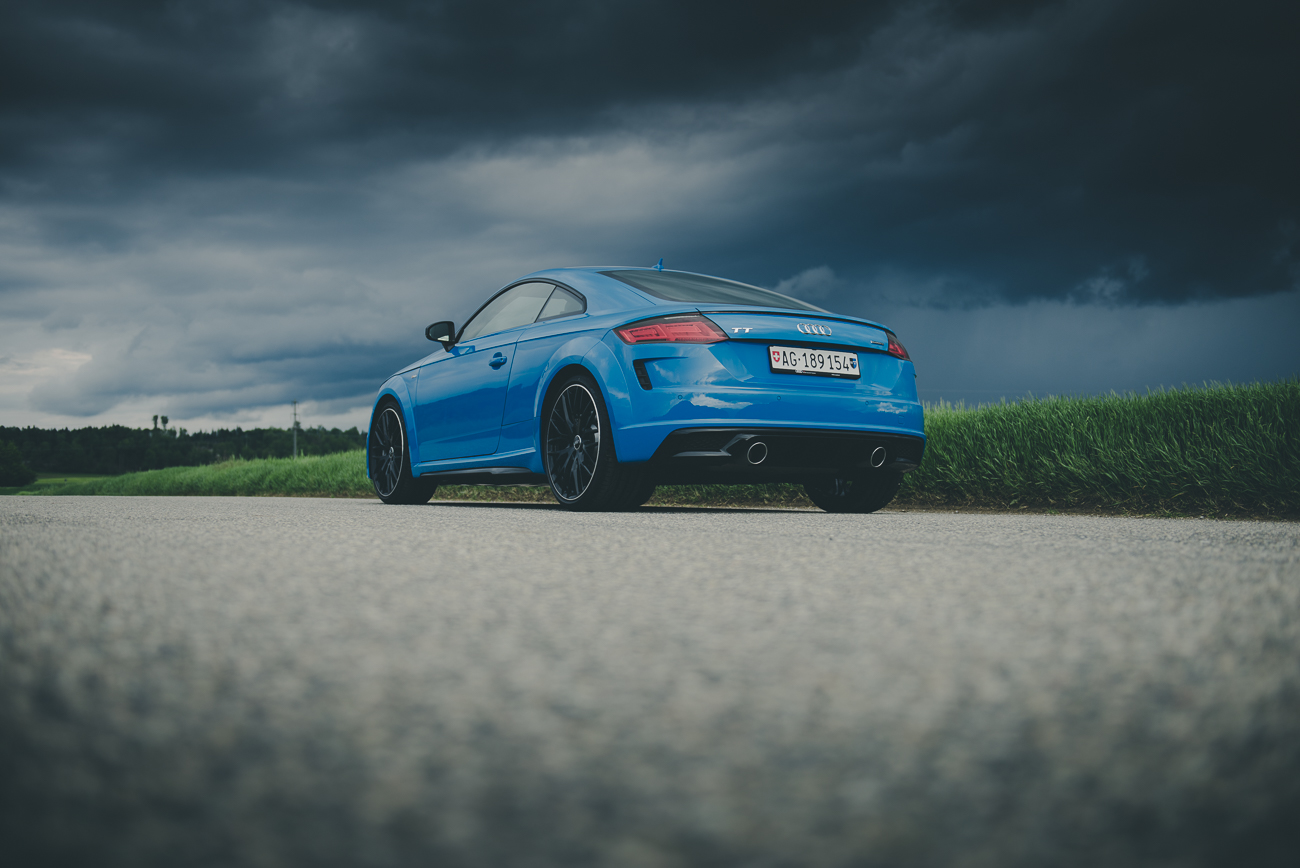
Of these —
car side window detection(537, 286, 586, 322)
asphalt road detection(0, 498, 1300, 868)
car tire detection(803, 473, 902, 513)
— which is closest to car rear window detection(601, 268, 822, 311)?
car side window detection(537, 286, 586, 322)

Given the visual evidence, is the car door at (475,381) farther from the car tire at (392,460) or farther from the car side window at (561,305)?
the car tire at (392,460)

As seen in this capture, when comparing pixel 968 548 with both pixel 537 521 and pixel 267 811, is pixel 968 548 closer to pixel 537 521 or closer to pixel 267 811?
pixel 537 521

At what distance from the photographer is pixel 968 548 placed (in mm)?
3928

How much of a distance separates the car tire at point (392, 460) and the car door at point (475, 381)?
1.48ft

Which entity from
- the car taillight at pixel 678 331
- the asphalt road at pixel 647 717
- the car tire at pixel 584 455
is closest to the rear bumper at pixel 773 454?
the car tire at pixel 584 455

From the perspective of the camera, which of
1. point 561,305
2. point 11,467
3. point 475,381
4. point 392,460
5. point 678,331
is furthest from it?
point 11,467

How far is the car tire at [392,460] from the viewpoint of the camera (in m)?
8.89

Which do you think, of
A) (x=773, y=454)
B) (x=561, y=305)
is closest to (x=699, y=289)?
(x=561, y=305)

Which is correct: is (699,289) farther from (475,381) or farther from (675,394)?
(475,381)

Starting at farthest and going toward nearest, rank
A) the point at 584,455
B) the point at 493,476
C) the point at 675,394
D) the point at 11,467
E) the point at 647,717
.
Result: the point at 11,467
the point at 493,476
the point at 584,455
the point at 675,394
the point at 647,717

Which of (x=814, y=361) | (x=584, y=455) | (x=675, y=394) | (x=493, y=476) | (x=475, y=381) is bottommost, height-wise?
(x=493, y=476)

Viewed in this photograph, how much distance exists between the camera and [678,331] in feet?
19.7

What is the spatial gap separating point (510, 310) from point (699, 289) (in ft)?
5.35

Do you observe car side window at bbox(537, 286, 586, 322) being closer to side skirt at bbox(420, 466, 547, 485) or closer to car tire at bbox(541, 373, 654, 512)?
car tire at bbox(541, 373, 654, 512)
